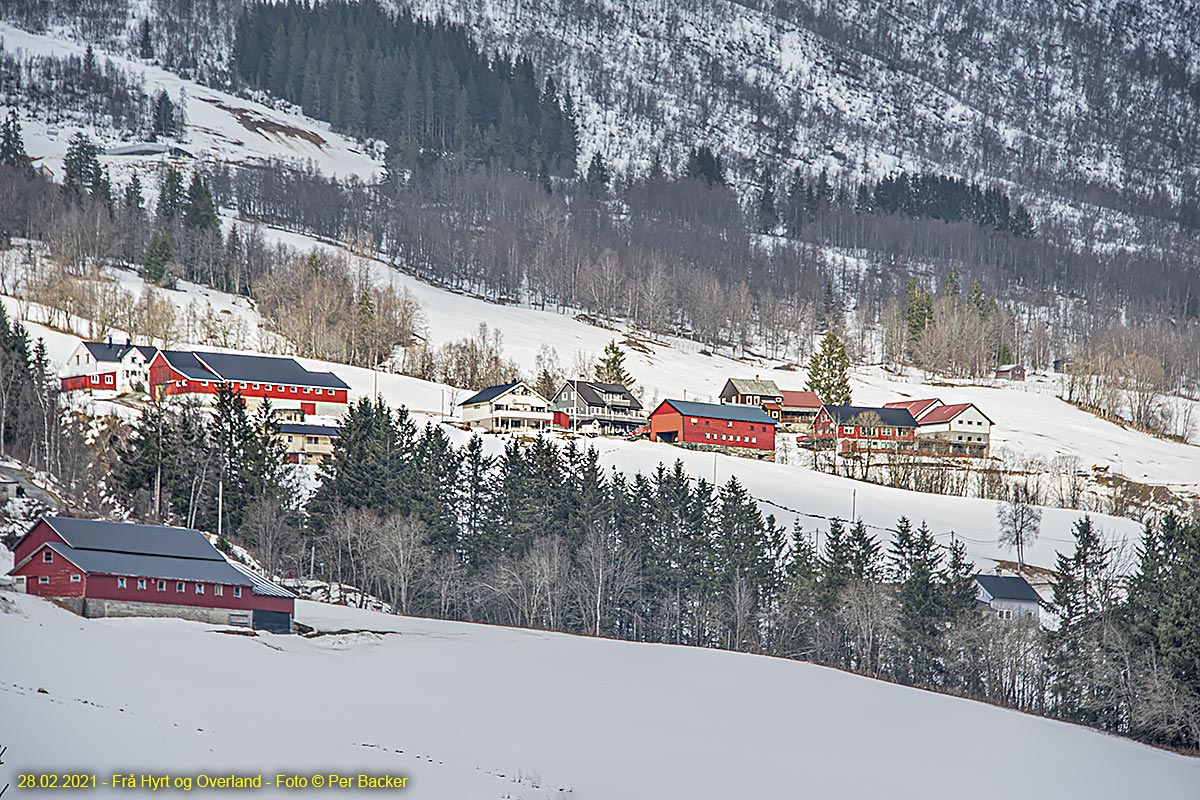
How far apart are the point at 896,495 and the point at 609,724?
176 feet

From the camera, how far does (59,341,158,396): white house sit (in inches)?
3573

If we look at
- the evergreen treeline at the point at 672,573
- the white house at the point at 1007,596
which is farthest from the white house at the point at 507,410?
the white house at the point at 1007,596

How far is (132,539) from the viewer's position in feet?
159

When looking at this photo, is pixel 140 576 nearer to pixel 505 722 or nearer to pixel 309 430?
pixel 505 722

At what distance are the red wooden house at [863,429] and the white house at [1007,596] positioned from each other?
40.0m

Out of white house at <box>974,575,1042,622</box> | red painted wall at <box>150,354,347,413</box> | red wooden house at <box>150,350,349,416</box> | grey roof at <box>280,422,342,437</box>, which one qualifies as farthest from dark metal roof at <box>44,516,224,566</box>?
red wooden house at <box>150,350,349,416</box>

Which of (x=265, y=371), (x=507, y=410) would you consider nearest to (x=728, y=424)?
(x=507, y=410)

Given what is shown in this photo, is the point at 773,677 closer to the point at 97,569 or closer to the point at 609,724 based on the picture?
the point at 609,724

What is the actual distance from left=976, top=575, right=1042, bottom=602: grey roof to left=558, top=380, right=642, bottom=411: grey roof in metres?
45.8

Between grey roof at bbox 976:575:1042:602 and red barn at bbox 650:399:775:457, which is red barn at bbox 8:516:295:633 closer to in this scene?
grey roof at bbox 976:575:1042:602

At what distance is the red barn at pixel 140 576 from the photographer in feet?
148

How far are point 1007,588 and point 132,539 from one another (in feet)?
139

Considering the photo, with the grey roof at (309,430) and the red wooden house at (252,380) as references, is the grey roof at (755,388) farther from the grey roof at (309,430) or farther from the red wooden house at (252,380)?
the grey roof at (309,430)

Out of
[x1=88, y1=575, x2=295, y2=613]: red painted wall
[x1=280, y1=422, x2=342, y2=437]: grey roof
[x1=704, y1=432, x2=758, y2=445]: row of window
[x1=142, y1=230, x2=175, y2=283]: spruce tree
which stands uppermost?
[x1=142, y1=230, x2=175, y2=283]: spruce tree
